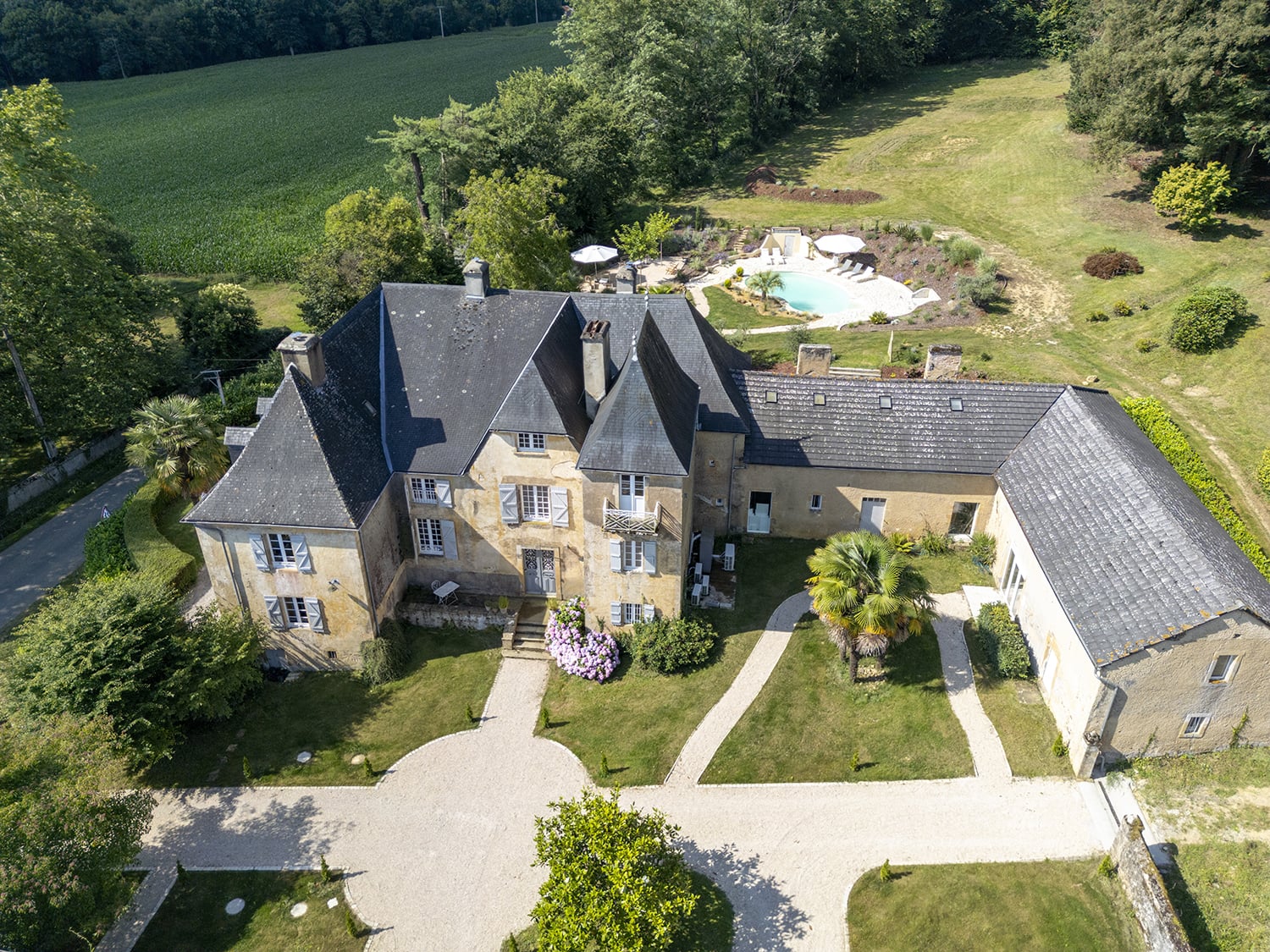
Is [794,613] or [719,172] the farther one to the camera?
[719,172]

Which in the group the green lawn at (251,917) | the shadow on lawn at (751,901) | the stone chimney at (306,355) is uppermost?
the stone chimney at (306,355)

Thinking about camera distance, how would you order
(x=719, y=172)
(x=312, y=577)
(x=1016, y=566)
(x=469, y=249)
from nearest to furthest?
(x=312, y=577) → (x=1016, y=566) → (x=469, y=249) → (x=719, y=172)

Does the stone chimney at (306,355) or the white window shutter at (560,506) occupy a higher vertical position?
the stone chimney at (306,355)

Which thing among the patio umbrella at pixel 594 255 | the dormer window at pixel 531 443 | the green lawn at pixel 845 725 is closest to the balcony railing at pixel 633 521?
the dormer window at pixel 531 443

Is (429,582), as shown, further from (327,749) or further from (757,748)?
(757,748)

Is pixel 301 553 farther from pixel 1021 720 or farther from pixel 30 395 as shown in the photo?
pixel 30 395

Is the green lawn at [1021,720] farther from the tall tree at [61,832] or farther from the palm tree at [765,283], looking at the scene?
the palm tree at [765,283]

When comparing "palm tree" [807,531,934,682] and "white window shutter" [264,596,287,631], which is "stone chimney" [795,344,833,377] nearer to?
"palm tree" [807,531,934,682]

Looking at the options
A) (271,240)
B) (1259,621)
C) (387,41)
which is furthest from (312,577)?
(387,41)
